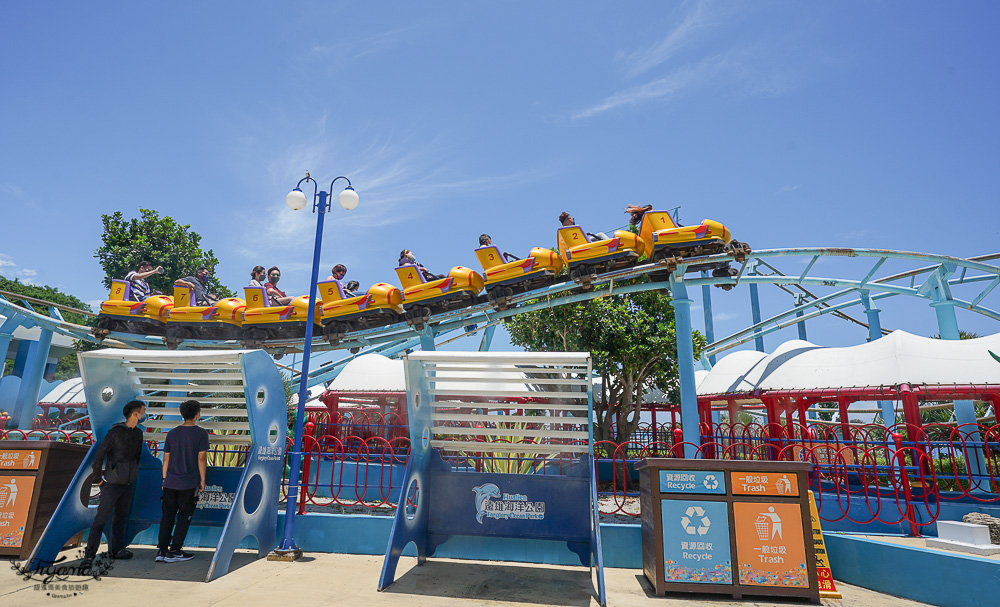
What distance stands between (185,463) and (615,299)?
39.6 feet

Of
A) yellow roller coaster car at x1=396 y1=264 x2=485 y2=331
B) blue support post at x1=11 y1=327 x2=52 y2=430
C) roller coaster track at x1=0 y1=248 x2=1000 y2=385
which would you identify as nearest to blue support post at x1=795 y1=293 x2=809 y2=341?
roller coaster track at x1=0 y1=248 x2=1000 y2=385

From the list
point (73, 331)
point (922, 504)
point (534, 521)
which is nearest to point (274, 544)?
point (534, 521)

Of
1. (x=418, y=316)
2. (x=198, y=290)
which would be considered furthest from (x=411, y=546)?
(x=198, y=290)

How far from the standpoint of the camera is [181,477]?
6062 mm

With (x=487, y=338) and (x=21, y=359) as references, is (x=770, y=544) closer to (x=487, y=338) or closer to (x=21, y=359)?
(x=487, y=338)

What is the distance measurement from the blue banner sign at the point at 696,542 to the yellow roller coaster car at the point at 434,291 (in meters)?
8.48

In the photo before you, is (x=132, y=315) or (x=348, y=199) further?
(x=132, y=315)

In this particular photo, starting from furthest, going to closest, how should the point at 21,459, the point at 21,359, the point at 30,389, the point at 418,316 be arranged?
the point at 21,359, the point at 30,389, the point at 418,316, the point at 21,459

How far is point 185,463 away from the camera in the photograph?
610cm

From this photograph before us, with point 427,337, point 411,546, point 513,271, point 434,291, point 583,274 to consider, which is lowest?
point 411,546

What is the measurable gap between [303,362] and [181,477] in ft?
5.79

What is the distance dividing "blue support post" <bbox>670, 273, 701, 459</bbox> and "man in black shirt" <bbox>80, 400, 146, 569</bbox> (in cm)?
897

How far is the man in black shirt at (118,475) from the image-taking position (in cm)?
591

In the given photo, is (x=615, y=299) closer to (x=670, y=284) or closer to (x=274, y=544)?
(x=670, y=284)
